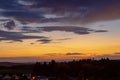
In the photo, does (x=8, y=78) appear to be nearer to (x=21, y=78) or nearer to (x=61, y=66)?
(x=21, y=78)

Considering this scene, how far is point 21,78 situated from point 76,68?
2568 inches

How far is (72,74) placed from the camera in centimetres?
17100

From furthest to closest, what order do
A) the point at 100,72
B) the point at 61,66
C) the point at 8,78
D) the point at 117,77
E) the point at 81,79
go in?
the point at 61,66 < the point at 100,72 < the point at 117,77 < the point at 8,78 < the point at 81,79

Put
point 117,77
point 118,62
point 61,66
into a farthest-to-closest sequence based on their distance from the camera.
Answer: point 61,66 → point 118,62 → point 117,77

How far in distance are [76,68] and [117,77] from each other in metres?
51.6

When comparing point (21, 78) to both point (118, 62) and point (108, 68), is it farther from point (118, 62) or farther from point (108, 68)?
point (118, 62)

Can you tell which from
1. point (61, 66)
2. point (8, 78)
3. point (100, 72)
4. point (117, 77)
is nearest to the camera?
point (8, 78)

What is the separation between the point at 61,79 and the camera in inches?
4961

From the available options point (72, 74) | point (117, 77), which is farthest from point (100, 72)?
point (72, 74)

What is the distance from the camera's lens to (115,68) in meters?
148

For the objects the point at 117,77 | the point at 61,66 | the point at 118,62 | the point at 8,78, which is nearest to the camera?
the point at 8,78

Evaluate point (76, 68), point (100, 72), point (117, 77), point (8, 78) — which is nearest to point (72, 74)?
point (76, 68)

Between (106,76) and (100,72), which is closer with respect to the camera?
(106,76)

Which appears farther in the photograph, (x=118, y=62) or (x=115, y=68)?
(x=118, y=62)
